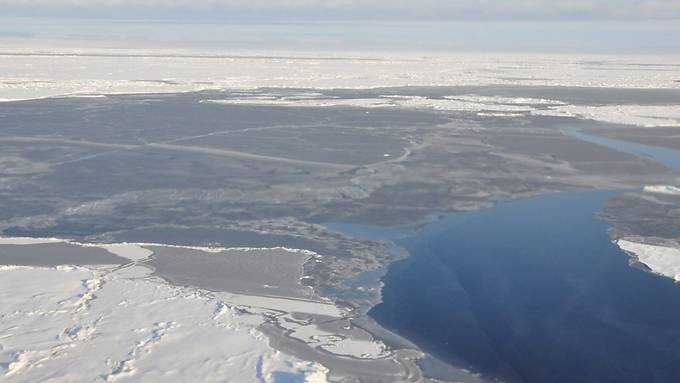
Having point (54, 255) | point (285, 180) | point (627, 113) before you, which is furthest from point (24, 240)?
point (627, 113)

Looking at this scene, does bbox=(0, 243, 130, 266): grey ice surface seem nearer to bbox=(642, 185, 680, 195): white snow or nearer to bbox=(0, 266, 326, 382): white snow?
bbox=(0, 266, 326, 382): white snow

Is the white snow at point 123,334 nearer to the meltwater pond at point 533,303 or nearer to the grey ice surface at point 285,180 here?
the grey ice surface at point 285,180

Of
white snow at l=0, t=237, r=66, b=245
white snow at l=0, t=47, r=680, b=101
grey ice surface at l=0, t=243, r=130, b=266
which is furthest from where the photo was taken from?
white snow at l=0, t=47, r=680, b=101

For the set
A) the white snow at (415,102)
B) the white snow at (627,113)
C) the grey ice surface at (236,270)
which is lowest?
the grey ice surface at (236,270)

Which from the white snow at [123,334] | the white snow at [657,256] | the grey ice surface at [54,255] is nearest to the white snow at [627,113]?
the white snow at [657,256]

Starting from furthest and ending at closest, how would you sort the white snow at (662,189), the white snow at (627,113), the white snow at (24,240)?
the white snow at (627,113) < the white snow at (662,189) < the white snow at (24,240)

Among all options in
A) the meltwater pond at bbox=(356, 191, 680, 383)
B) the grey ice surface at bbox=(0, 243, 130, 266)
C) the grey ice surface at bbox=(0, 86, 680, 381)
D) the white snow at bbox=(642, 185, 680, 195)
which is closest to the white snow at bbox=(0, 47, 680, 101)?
the grey ice surface at bbox=(0, 86, 680, 381)

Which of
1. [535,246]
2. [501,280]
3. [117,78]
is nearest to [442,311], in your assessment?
[501,280]

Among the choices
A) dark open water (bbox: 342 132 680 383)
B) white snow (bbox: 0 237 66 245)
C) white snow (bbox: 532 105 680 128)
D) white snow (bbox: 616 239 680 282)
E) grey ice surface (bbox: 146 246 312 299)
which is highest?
white snow (bbox: 532 105 680 128)
